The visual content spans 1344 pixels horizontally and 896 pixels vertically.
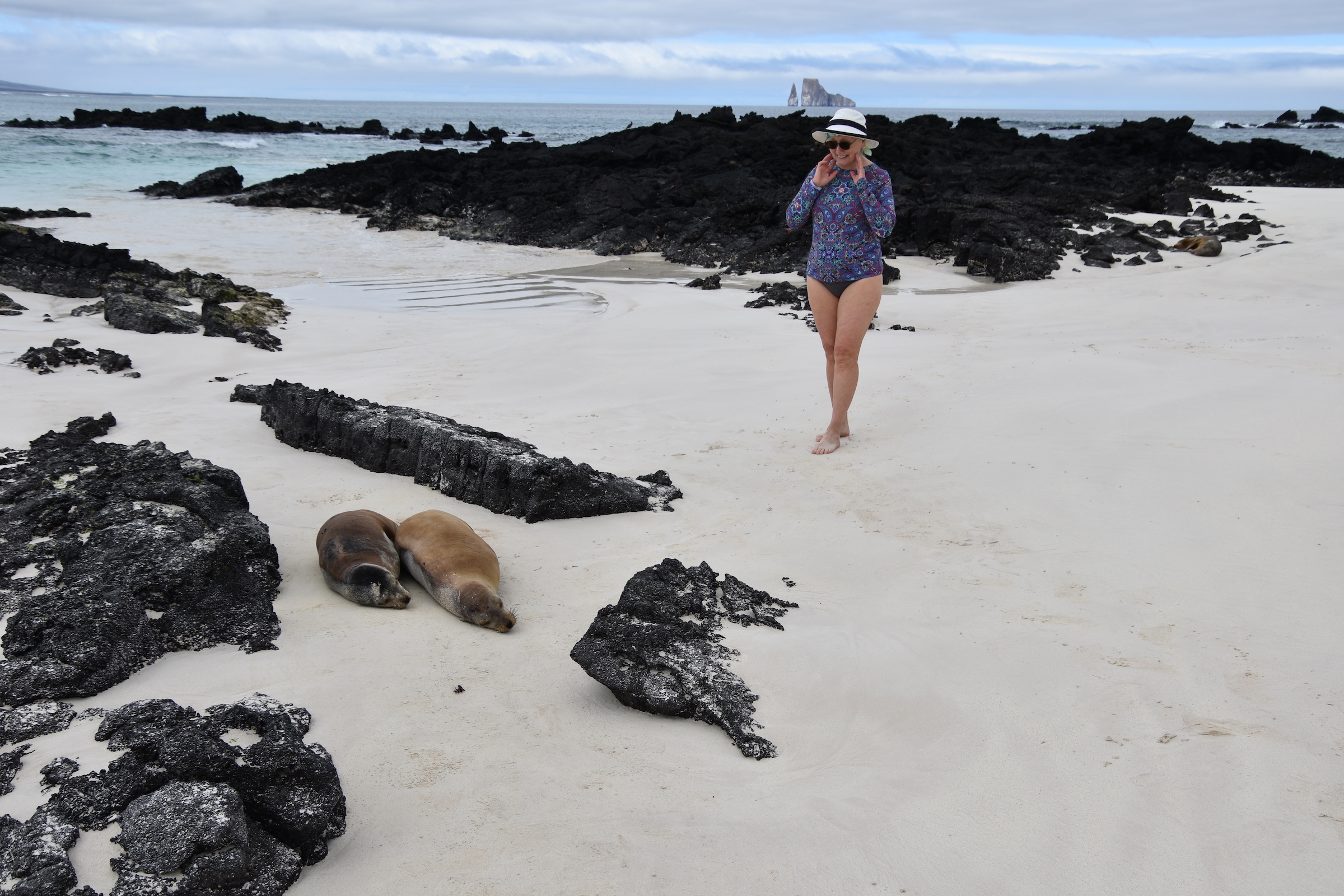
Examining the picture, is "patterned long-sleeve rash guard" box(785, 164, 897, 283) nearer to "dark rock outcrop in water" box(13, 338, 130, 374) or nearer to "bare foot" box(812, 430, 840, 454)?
"bare foot" box(812, 430, 840, 454)

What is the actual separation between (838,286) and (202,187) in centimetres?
2165

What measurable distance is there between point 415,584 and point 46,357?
468cm

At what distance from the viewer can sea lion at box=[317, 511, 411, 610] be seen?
3500mm

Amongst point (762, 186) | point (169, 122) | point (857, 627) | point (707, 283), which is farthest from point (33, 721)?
point (169, 122)

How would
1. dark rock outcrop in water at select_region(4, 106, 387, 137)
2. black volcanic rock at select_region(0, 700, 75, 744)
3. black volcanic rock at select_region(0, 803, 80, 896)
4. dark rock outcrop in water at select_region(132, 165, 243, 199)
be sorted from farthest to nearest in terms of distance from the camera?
dark rock outcrop in water at select_region(4, 106, 387, 137) → dark rock outcrop in water at select_region(132, 165, 243, 199) → black volcanic rock at select_region(0, 700, 75, 744) → black volcanic rock at select_region(0, 803, 80, 896)

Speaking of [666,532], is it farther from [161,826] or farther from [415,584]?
[161,826]

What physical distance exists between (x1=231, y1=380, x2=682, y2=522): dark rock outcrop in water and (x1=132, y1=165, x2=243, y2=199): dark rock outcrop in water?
20142 mm

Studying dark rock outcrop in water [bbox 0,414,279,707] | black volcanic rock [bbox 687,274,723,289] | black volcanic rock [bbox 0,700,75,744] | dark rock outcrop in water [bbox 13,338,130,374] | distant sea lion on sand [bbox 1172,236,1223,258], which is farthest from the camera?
distant sea lion on sand [bbox 1172,236,1223,258]

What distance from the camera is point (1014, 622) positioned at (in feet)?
11.3

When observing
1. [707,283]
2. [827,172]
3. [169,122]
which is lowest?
[707,283]

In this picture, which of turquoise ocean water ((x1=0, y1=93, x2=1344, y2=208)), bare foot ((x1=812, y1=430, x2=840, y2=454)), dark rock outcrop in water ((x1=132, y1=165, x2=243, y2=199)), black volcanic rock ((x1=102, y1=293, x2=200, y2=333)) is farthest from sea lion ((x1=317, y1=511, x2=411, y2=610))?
dark rock outcrop in water ((x1=132, y1=165, x2=243, y2=199))

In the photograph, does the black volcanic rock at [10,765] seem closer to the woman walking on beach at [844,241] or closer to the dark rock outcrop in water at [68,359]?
the woman walking on beach at [844,241]

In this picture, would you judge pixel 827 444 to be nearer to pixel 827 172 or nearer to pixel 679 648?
pixel 827 172

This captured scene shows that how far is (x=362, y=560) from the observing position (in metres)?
3.58
